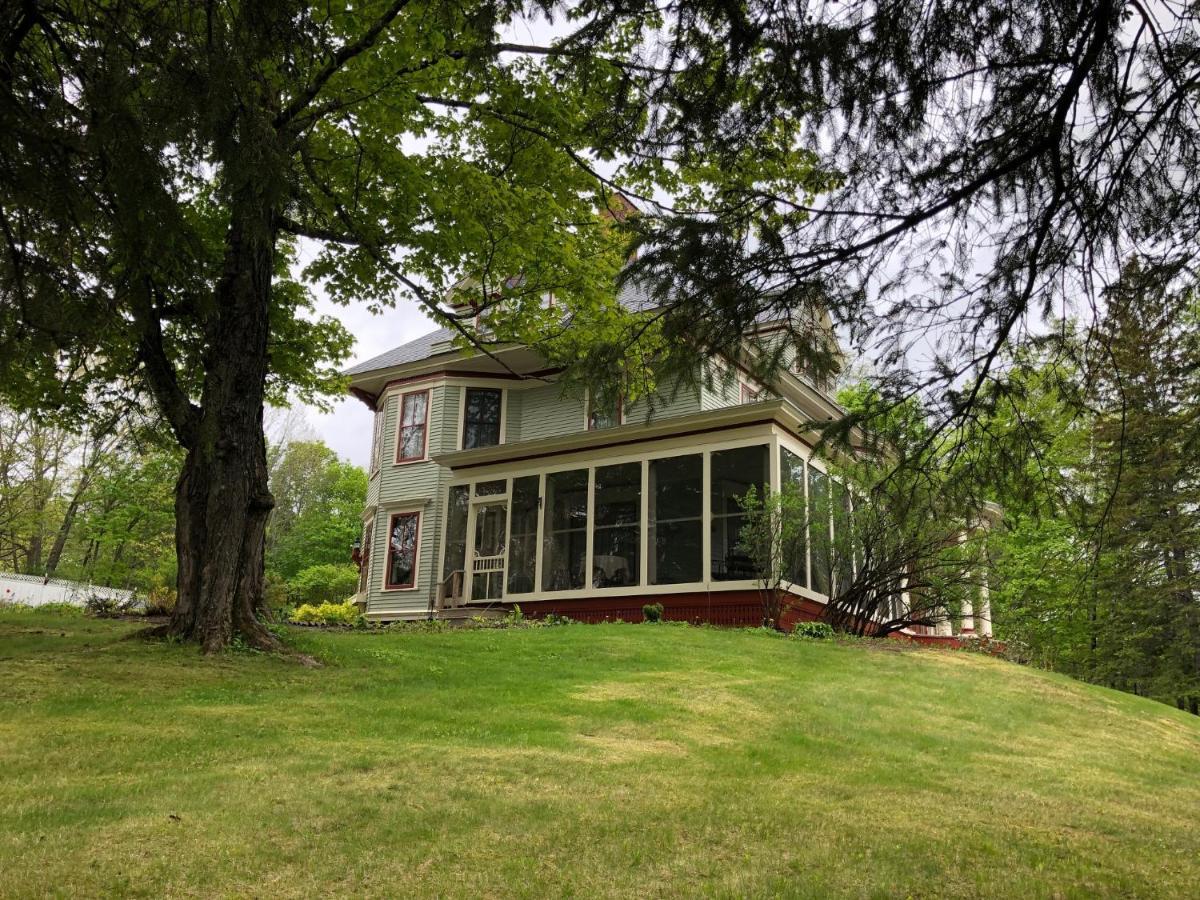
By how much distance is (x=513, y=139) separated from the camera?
1025 centimetres

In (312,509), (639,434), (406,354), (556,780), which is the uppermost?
(406,354)

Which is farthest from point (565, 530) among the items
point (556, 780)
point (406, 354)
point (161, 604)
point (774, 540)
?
point (556, 780)

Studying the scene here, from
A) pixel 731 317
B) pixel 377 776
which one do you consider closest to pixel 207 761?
pixel 377 776

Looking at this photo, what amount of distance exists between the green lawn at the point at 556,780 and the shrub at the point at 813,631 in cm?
290

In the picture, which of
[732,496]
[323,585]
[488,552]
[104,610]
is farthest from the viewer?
[323,585]

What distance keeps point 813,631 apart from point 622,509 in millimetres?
4461

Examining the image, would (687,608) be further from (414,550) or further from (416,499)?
(416,499)

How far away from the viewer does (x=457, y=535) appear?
19312 millimetres

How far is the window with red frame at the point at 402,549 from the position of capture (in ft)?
66.2

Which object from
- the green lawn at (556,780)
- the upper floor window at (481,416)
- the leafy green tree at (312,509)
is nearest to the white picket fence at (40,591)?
the upper floor window at (481,416)

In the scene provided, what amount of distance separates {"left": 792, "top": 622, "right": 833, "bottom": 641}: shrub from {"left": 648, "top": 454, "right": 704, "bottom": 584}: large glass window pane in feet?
7.04

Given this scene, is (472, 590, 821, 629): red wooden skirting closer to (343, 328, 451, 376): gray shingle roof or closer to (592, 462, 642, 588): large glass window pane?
(592, 462, 642, 588): large glass window pane

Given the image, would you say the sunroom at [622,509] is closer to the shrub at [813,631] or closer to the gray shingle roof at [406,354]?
the shrub at [813,631]

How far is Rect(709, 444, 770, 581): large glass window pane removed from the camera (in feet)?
50.6
